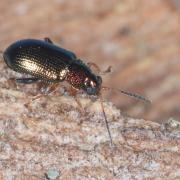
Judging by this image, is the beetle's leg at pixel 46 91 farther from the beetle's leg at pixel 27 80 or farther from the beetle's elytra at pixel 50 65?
the beetle's elytra at pixel 50 65

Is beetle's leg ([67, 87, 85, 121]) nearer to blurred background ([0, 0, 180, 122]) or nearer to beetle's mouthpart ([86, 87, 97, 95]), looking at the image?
beetle's mouthpart ([86, 87, 97, 95])

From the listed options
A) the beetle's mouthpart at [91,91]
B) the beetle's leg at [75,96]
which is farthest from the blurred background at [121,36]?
the beetle's leg at [75,96]

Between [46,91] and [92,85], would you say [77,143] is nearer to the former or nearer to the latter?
[46,91]

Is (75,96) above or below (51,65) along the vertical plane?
below

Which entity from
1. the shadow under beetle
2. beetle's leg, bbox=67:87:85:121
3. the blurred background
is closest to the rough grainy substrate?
beetle's leg, bbox=67:87:85:121

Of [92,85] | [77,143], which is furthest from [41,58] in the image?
[77,143]

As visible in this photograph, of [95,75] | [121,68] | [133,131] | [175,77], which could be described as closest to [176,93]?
[175,77]
